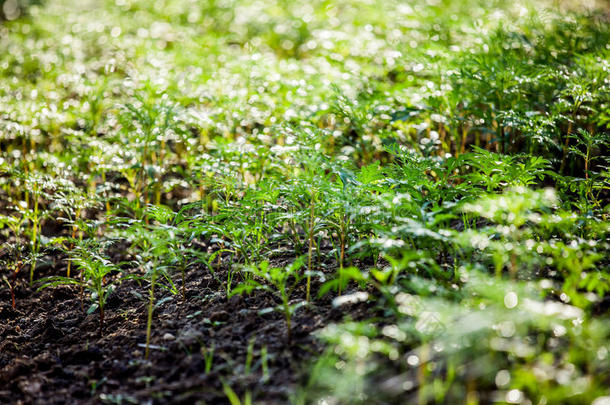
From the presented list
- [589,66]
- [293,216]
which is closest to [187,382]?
[293,216]

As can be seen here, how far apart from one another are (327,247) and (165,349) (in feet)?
3.70

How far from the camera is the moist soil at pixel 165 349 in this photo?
1.75 m

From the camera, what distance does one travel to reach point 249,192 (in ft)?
7.82

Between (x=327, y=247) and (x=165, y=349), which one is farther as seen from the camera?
(x=327, y=247)

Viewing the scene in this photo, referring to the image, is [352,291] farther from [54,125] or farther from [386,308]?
[54,125]

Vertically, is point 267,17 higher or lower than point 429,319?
higher

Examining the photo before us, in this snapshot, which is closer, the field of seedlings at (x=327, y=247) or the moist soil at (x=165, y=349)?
the field of seedlings at (x=327, y=247)

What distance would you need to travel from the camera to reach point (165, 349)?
1988 millimetres

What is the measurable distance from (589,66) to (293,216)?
199cm

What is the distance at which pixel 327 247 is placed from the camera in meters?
2.79

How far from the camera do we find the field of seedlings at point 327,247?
1.56m

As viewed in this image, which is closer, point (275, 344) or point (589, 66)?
point (275, 344)

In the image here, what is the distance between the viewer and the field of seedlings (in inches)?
61.4

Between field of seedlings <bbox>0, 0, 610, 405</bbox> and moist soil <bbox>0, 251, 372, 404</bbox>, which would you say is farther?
moist soil <bbox>0, 251, 372, 404</bbox>
